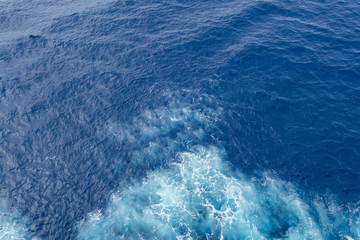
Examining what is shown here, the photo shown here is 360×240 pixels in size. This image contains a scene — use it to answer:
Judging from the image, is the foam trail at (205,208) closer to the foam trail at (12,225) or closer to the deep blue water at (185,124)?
the deep blue water at (185,124)

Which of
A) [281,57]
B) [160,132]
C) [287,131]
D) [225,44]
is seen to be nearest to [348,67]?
[281,57]

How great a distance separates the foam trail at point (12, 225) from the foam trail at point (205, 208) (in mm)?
19722

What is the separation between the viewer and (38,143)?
10306 cm

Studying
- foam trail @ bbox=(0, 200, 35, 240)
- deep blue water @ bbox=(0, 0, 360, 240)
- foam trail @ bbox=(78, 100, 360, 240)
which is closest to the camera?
foam trail @ bbox=(78, 100, 360, 240)

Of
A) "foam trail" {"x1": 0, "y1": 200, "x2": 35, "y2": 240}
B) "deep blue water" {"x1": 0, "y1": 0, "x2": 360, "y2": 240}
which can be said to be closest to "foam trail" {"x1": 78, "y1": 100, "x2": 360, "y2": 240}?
"deep blue water" {"x1": 0, "y1": 0, "x2": 360, "y2": 240}

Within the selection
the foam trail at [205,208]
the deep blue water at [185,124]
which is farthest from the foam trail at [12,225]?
the foam trail at [205,208]

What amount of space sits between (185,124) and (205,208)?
37980 mm

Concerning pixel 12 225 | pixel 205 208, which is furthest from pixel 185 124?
pixel 12 225

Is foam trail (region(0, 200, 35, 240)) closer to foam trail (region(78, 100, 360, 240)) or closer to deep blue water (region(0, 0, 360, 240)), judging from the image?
deep blue water (region(0, 0, 360, 240))

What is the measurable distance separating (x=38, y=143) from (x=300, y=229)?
351 ft

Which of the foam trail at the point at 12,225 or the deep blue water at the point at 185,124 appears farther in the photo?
the deep blue water at the point at 185,124

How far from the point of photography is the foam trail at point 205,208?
77375 mm

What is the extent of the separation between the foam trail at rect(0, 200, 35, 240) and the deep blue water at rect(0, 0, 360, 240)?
0.39 metres

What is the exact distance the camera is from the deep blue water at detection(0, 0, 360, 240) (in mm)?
82000
